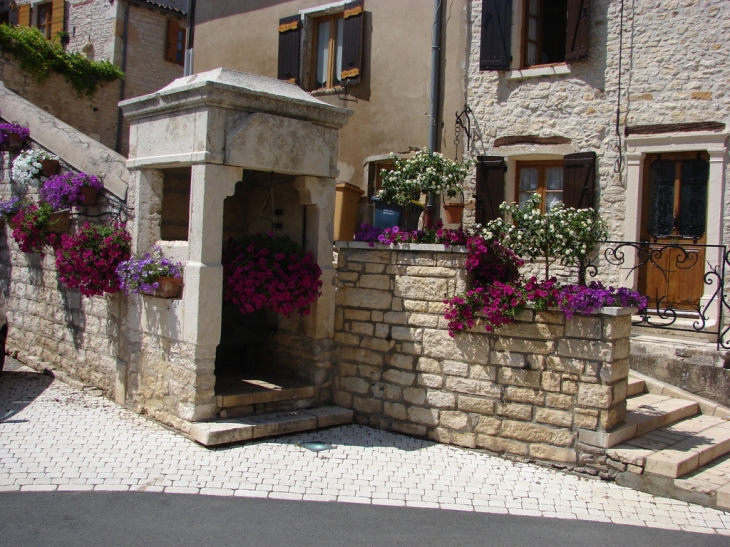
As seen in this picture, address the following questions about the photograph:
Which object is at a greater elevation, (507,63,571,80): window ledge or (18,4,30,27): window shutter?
(18,4,30,27): window shutter

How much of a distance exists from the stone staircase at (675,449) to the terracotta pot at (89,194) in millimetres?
5581

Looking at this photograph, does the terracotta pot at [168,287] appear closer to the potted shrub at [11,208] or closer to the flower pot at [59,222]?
the flower pot at [59,222]

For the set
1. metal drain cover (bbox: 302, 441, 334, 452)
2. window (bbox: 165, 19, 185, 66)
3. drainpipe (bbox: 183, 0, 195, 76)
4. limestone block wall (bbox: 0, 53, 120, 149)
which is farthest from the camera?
window (bbox: 165, 19, 185, 66)

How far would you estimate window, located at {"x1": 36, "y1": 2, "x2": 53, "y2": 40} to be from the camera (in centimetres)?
1966

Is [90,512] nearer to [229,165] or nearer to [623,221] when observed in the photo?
[229,165]

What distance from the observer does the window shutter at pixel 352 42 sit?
11.6 meters

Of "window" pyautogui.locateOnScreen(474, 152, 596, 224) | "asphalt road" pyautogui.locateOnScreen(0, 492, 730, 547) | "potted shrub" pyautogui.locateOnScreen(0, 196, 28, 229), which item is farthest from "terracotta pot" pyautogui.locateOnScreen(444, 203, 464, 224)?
"potted shrub" pyautogui.locateOnScreen(0, 196, 28, 229)

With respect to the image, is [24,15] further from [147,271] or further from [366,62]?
[147,271]

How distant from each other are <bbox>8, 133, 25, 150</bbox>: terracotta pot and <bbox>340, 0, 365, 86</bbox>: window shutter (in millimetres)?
5260

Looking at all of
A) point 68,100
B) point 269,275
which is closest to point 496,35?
point 269,275

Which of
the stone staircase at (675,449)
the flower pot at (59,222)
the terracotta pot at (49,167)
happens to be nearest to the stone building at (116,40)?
the terracotta pot at (49,167)

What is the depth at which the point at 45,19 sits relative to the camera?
19797 millimetres

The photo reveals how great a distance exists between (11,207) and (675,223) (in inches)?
338

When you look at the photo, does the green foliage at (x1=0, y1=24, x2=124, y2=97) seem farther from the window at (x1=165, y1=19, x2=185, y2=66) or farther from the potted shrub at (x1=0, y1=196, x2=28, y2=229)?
the potted shrub at (x1=0, y1=196, x2=28, y2=229)
